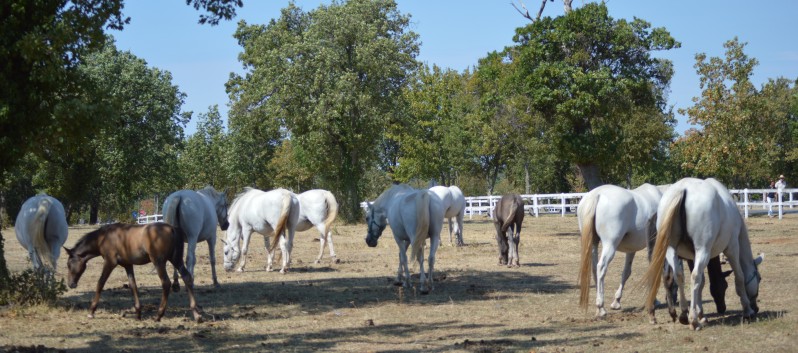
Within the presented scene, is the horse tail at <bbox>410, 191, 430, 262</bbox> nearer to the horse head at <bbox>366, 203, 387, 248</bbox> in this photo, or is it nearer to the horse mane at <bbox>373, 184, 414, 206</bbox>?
the horse mane at <bbox>373, 184, 414, 206</bbox>

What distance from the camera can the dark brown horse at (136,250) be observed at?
462 inches

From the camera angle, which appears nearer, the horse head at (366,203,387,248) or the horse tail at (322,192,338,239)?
the horse head at (366,203,387,248)

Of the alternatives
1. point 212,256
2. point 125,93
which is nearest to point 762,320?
point 212,256

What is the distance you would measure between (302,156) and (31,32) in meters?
44.5

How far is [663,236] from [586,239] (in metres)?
1.81

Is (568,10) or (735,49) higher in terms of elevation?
(568,10)

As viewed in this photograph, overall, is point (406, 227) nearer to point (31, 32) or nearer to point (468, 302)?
point (468, 302)

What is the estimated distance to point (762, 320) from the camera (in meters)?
10.5

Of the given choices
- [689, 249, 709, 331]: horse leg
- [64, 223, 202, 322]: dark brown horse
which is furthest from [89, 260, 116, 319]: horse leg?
[689, 249, 709, 331]: horse leg

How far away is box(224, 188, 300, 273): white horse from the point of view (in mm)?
19438

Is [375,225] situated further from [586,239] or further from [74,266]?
[74,266]

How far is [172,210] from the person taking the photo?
15078 millimetres

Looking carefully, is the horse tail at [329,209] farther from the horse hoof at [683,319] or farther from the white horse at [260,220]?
the horse hoof at [683,319]

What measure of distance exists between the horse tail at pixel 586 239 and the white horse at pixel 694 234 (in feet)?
3.34
